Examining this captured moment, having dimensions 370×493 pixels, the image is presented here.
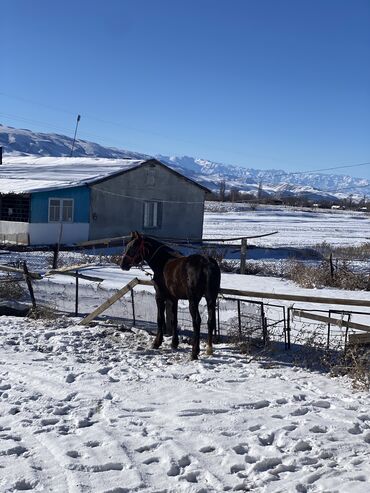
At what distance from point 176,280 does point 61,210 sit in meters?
21.4

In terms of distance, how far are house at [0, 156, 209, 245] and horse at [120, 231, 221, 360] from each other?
56.0ft

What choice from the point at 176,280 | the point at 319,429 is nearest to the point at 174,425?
the point at 319,429

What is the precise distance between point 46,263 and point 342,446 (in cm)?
1671

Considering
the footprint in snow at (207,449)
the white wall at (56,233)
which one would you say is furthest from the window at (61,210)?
the footprint in snow at (207,449)

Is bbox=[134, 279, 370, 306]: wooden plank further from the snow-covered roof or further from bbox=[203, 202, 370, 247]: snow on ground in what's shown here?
bbox=[203, 202, 370, 247]: snow on ground

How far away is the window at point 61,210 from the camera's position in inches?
1145

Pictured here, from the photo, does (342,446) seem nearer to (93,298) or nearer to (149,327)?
(149,327)

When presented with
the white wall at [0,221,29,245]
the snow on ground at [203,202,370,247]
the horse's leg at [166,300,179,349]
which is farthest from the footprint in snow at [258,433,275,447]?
the snow on ground at [203,202,370,247]

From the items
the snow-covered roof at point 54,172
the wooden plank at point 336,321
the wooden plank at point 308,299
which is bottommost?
the wooden plank at point 336,321

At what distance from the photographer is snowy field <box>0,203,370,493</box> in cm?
468

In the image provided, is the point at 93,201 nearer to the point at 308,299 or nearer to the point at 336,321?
the point at 308,299

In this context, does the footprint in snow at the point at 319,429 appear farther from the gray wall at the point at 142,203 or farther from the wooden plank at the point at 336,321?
the gray wall at the point at 142,203

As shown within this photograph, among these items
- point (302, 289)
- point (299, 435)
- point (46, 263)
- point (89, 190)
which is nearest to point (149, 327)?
point (299, 435)

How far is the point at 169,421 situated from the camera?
19.3 feet
